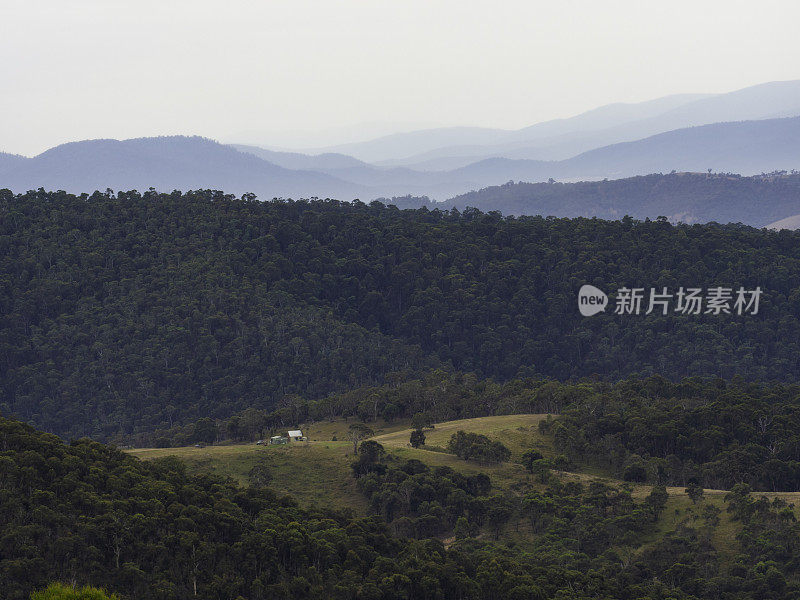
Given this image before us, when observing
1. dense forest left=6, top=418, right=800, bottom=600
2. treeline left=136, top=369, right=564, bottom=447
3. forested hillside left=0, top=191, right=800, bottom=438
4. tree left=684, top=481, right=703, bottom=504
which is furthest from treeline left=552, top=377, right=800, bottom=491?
forested hillside left=0, top=191, right=800, bottom=438

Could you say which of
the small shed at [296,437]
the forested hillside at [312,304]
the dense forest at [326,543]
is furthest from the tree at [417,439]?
the forested hillside at [312,304]

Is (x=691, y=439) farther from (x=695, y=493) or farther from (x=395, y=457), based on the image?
(x=395, y=457)

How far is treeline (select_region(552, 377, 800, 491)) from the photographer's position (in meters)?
Result: 60.7

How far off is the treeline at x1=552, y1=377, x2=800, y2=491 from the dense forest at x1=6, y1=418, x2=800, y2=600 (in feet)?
25.7

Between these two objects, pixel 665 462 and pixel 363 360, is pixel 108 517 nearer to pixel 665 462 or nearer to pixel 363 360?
pixel 665 462

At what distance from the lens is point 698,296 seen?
125 metres

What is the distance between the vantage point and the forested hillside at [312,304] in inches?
4178

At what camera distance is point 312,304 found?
123 meters

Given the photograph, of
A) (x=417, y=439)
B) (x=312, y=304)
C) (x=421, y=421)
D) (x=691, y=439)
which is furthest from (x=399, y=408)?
(x=312, y=304)

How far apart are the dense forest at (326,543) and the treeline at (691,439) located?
7831mm

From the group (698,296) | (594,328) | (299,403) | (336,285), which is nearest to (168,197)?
(336,285)

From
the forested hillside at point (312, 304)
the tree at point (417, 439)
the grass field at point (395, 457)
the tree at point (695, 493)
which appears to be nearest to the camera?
the tree at point (695, 493)

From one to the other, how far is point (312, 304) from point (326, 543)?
84.5 meters

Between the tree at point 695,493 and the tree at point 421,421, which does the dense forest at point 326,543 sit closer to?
the tree at point 695,493
